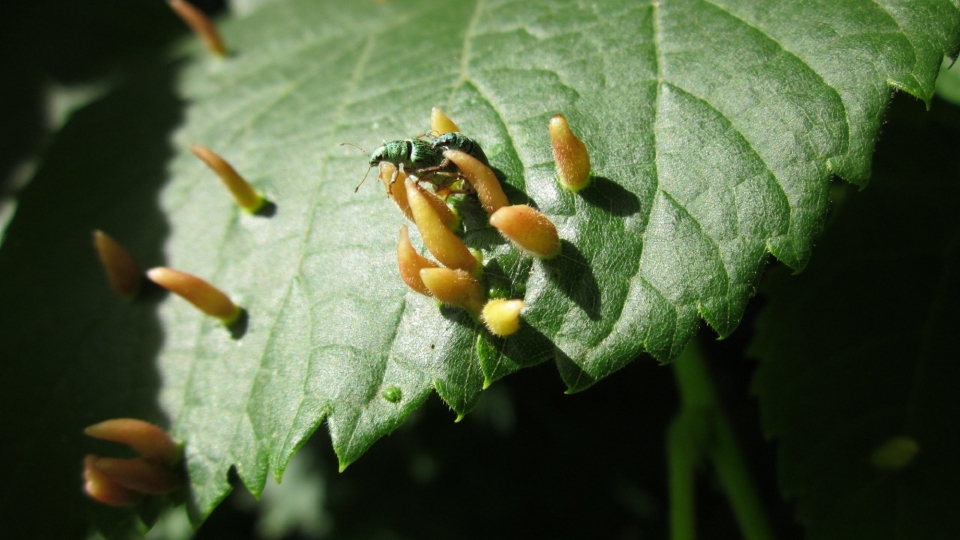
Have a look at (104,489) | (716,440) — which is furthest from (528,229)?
(104,489)

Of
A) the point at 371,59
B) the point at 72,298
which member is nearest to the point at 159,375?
the point at 72,298

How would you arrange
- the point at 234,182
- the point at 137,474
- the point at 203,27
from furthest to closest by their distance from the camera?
the point at 203,27 < the point at 234,182 < the point at 137,474

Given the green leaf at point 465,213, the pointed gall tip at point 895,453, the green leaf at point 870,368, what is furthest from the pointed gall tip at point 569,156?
the pointed gall tip at point 895,453

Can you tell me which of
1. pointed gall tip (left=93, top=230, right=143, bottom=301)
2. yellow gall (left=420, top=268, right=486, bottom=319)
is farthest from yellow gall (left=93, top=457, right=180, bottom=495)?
yellow gall (left=420, top=268, right=486, bottom=319)

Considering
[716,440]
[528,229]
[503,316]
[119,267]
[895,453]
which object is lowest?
[716,440]

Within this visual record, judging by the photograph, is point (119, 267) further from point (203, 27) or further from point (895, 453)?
point (895, 453)

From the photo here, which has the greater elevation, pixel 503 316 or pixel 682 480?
pixel 503 316

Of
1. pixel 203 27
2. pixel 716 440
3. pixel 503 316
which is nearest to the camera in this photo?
pixel 503 316
